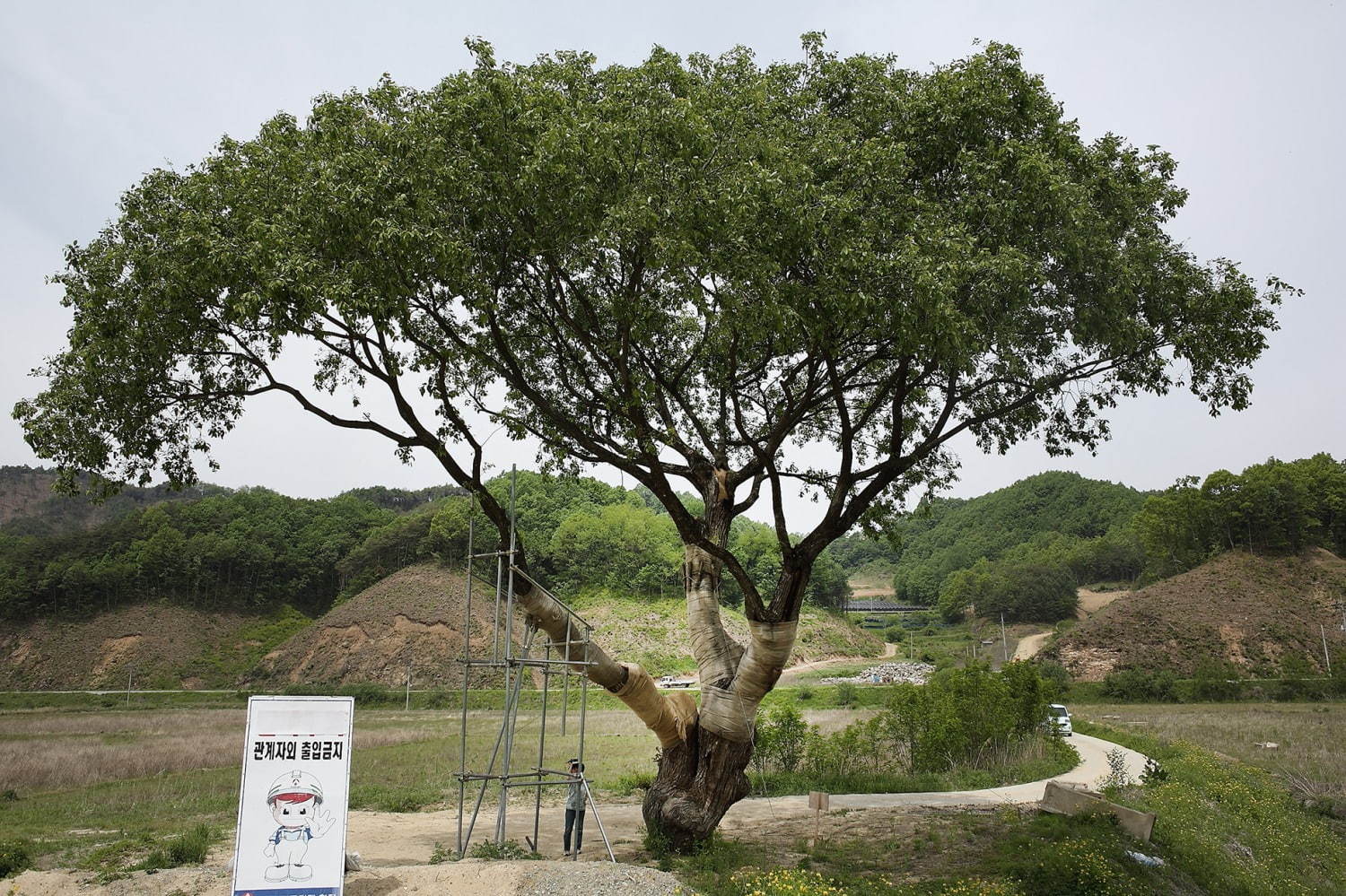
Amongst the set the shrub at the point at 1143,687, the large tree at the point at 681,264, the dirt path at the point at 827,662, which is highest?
the large tree at the point at 681,264

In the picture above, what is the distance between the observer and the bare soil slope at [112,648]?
60094mm

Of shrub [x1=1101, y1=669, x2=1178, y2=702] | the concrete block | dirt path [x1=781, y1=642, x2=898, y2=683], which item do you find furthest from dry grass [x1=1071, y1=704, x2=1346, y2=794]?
dirt path [x1=781, y1=642, x2=898, y2=683]

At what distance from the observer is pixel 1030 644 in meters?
80.5

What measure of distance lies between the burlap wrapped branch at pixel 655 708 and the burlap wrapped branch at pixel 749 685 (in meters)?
0.35

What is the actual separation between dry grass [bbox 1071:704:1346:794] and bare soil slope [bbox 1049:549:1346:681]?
11243mm

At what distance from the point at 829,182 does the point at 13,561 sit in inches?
3161

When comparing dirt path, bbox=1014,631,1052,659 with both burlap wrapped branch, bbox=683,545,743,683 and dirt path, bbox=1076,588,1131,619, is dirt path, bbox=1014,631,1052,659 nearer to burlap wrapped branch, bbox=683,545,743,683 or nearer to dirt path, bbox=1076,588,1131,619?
dirt path, bbox=1076,588,1131,619

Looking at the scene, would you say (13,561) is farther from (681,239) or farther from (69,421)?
(681,239)

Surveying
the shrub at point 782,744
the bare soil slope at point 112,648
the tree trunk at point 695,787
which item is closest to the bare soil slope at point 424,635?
the bare soil slope at point 112,648

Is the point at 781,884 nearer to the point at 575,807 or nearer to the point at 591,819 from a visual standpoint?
the point at 575,807

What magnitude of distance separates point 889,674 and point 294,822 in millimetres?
56209

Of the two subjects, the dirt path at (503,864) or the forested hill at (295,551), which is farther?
the forested hill at (295,551)

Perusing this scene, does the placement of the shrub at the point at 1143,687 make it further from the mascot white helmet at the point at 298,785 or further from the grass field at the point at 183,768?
the mascot white helmet at the point at 298,785

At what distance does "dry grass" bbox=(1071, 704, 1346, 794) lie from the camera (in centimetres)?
2303
